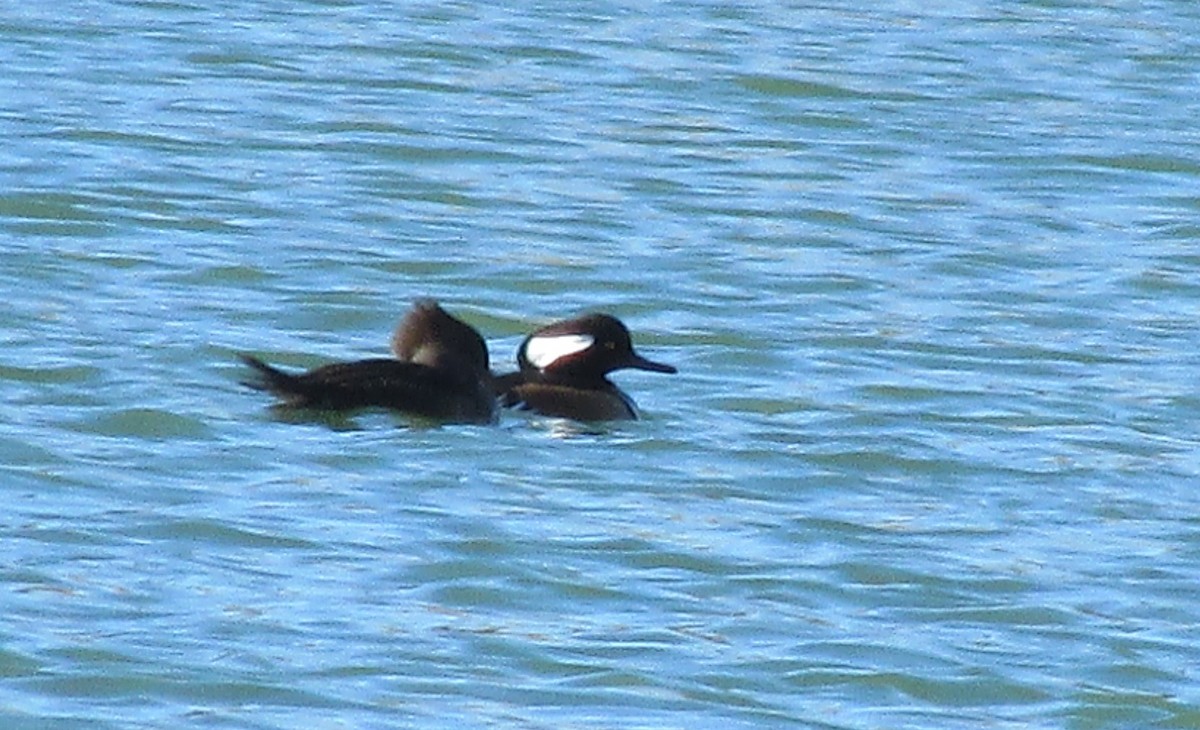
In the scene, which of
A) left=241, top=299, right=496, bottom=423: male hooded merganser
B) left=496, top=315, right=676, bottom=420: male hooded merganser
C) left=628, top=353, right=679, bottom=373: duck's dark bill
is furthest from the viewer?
left=628, top=353, right=679, bottom=373: duck's dark bill

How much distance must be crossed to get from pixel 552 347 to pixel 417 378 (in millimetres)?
877

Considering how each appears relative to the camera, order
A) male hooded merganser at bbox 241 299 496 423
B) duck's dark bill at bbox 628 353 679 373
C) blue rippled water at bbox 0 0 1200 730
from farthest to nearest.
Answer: duck's dark bill at bbox 628 353 679 373 → male hooded merganser at bbox 241 299 496 423 → blue rippled water at bbox 0 0 1200 730

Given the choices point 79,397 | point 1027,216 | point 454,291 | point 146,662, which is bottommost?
point 146,662

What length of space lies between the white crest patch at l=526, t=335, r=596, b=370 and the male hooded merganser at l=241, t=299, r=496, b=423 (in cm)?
22

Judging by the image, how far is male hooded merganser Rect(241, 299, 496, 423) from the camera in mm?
10188

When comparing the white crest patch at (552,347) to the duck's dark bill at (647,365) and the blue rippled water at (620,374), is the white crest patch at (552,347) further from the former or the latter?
the blue rippled water at (620,374)

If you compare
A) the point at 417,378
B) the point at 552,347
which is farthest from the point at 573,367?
the point at 417,378

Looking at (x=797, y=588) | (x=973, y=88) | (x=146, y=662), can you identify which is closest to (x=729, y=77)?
(x=973, y=88)

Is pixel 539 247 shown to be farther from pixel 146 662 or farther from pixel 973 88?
pixel 146 662

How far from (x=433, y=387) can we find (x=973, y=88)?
7.35 m

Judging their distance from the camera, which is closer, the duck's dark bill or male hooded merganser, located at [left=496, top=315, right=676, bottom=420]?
male hooded merganser, located at [left=496, top=315, right=676, bottom=420]

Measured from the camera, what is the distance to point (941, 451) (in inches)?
408

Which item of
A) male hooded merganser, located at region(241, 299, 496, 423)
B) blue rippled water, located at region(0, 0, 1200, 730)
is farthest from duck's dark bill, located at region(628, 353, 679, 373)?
male hooded merganser, located at region(241, 299, 496, 423)

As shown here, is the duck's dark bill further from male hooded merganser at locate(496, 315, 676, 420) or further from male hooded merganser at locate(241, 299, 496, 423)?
male hooded merganser at locate(241, 299, 496, 423)
